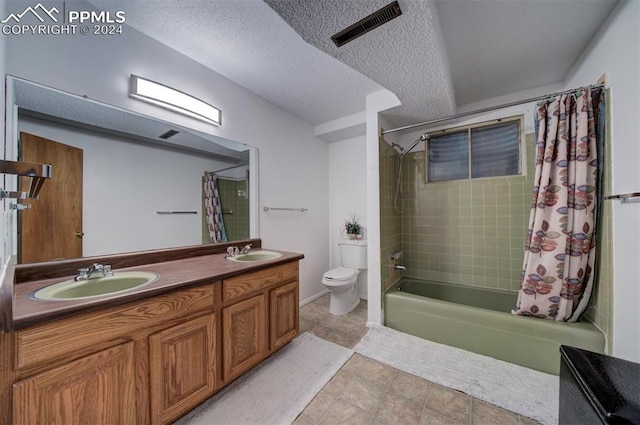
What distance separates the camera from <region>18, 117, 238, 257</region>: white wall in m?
1.35

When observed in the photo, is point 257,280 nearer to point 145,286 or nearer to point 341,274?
point 145,286

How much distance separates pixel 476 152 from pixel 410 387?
2.39 m

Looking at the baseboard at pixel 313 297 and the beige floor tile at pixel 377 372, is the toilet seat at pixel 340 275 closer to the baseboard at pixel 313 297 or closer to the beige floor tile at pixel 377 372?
the baseboard at pixel 313 297

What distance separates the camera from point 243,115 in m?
2.23

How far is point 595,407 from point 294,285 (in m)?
1.65

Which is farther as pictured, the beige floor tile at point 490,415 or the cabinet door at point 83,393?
the beige floor tile at point 490,415

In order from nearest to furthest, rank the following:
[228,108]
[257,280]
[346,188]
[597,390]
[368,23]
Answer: [597,390] → [368,23] → [257,280] → [228,108] → [346,188]

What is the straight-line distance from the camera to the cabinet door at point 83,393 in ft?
2.59

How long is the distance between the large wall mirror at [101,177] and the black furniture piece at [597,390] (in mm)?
2247

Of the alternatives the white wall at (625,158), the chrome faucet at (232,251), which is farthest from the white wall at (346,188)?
the white wall at (625,158)

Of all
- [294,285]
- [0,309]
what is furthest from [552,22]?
[0,309]

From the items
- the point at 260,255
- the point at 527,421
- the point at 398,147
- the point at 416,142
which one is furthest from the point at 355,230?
the point at 527,421

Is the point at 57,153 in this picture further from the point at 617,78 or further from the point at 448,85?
the point at 617,78

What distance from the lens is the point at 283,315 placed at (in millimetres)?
1835
